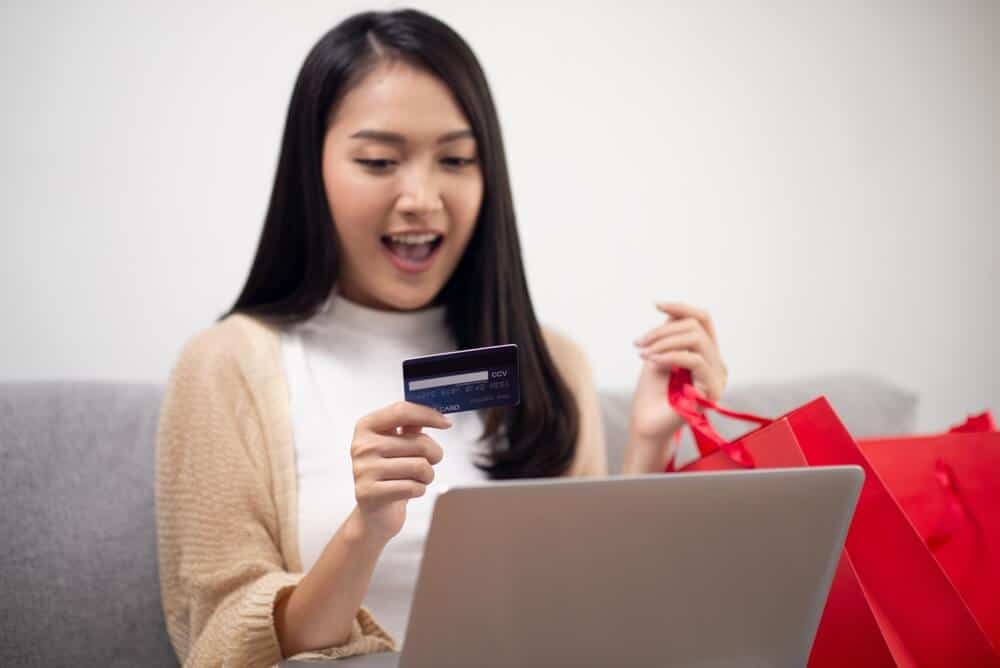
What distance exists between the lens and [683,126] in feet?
5.73

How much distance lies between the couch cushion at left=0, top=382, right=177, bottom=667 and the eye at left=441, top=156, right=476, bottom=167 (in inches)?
20.5

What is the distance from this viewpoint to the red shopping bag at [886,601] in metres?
0.73

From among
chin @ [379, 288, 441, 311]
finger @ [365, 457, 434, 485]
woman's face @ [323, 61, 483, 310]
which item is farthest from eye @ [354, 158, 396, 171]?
finger @ [365, 457, 434, 485]

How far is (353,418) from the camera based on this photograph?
1.16 meters

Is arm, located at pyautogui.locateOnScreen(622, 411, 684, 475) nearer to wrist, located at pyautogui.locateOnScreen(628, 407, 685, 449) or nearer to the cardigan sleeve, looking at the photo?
wrist, located at pyautogui.locateOnScreen(628, 407, 685, 449)

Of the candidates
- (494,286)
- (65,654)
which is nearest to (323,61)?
(494,286)

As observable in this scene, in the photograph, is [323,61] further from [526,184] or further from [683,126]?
[683,126]

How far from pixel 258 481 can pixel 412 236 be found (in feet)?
1.17

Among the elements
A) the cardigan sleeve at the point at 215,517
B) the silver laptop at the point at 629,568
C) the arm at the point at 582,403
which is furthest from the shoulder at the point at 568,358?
the silver laptop at the point at 629,568

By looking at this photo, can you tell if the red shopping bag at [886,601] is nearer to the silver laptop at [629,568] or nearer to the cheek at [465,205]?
the silver laptop at [629,568]

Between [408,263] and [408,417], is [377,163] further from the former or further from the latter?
[408,417]

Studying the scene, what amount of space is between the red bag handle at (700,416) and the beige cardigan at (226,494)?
1.32 feet

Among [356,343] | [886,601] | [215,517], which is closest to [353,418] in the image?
[356,343]

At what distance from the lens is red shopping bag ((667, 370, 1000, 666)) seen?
28.9 inches
